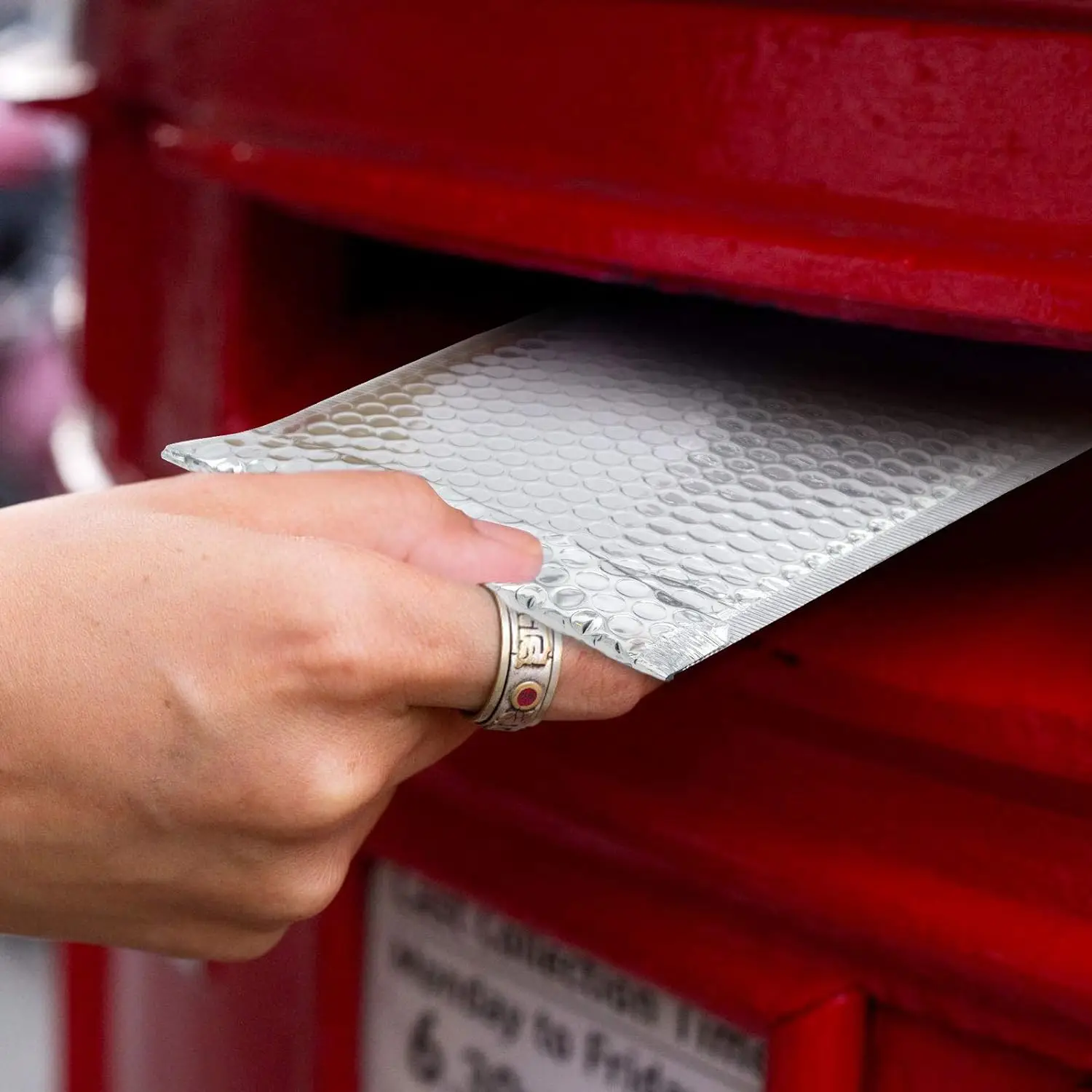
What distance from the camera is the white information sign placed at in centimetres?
106

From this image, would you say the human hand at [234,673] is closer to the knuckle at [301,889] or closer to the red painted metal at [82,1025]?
the knuckle at [301,889]

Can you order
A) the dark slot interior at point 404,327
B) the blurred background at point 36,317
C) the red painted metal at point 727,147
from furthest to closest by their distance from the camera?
the blurred background at point 36,317 < the dark slot interior at point 404,327 < the red painted metal at point 727,147

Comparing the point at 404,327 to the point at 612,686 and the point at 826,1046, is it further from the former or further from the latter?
the point at 826,1046

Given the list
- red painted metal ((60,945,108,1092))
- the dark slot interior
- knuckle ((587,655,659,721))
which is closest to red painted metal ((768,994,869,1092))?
knuckle ((587,655,659,721))

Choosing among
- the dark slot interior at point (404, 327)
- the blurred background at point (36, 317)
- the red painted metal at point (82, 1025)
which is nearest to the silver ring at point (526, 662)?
the dark slot interior at point (404, 327)

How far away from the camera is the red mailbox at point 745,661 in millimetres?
843

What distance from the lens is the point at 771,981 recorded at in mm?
983

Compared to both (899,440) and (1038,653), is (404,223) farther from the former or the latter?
(1038,653)

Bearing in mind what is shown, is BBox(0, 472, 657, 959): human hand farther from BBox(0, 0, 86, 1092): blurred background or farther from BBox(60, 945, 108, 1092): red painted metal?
BBox(60, 945, 108, 1092): red painted metal

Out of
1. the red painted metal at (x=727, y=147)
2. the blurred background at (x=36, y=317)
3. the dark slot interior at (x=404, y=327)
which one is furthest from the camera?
the blurred background at (x=36, y=317)

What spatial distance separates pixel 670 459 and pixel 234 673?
34 cm

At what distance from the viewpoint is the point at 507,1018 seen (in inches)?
45.6

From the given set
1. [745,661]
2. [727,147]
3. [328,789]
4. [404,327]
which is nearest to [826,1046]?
[745,661]

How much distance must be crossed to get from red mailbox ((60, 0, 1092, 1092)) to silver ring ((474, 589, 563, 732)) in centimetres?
16
